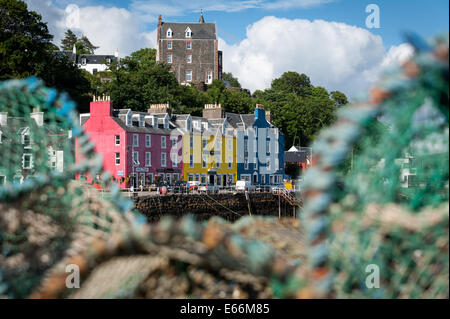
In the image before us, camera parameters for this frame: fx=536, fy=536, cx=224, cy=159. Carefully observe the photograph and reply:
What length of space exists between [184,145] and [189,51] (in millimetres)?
42383

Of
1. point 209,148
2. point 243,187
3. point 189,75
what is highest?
point 189,75

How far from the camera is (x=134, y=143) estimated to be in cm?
3900

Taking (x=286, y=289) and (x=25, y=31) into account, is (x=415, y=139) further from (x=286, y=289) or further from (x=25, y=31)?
(x=25, y=31)

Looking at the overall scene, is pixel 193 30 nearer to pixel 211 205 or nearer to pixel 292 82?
pixel 292 82

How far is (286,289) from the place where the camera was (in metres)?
2.45

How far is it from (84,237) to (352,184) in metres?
1.82

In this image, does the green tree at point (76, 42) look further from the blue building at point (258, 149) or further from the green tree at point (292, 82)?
the blue building at point (258, 149)

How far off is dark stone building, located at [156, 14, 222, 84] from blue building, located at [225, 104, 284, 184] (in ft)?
104

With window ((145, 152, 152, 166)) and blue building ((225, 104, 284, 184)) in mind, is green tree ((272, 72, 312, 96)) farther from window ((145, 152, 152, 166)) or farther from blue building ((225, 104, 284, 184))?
window ((145, 152, 152, 166))

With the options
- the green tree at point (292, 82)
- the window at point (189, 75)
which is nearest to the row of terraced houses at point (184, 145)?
the window at point (189, 75)

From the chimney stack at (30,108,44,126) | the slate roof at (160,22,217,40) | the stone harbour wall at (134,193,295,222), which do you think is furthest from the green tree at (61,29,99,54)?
the chimney stack at (30,108,44,126)

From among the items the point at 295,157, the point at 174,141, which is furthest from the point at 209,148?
the point at 295,157

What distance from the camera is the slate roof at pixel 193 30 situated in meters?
82.7

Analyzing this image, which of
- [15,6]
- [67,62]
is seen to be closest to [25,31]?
[15,6]
